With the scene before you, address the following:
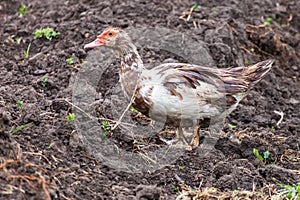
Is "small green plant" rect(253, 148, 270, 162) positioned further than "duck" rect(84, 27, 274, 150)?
Yes

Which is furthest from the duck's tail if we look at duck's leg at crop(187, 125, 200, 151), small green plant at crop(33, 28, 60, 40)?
small green plant at crop(33, 28, 60, 40)

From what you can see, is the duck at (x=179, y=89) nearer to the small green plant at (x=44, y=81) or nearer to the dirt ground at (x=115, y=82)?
the dirt ground at (x=115, y=82)

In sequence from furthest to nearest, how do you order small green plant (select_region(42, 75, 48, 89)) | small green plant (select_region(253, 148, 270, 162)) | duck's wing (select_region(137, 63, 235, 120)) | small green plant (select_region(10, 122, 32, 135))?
small green plant (select_region(42, 75, 48, 89)) → small green plant (select_region(253, 148, 270, 162)) → duck's wing (select_region(137, 63, 235, 120)) → small green plant (select_region(10, 122, 32, 135))

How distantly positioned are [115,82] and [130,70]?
1.05 meters

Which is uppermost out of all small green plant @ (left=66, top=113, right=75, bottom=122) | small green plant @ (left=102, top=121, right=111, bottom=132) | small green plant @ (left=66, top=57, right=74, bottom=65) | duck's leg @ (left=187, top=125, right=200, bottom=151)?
small green plant @ (left=66, top=57, right=74, bottom=65)

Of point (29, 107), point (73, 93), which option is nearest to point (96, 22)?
point (73, 93)

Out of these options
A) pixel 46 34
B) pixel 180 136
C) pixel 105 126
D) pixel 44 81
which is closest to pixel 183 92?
pixel 180 136

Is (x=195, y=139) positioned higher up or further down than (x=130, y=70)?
further down

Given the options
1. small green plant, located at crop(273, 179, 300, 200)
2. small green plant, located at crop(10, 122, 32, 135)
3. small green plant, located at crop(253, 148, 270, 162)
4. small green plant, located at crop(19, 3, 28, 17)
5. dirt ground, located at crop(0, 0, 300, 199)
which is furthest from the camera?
small green plant, located at crop(19, 3, 28, 17)

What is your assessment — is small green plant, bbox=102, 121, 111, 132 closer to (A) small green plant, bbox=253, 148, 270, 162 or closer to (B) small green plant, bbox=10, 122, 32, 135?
(B) small green plant, bbox=10, 122, 32, 135

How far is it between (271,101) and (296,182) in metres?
2.22

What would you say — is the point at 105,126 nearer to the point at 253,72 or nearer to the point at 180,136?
the point at 180,136

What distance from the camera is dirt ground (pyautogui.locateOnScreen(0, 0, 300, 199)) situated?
17.1 feet

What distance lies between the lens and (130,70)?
21.5 ft
